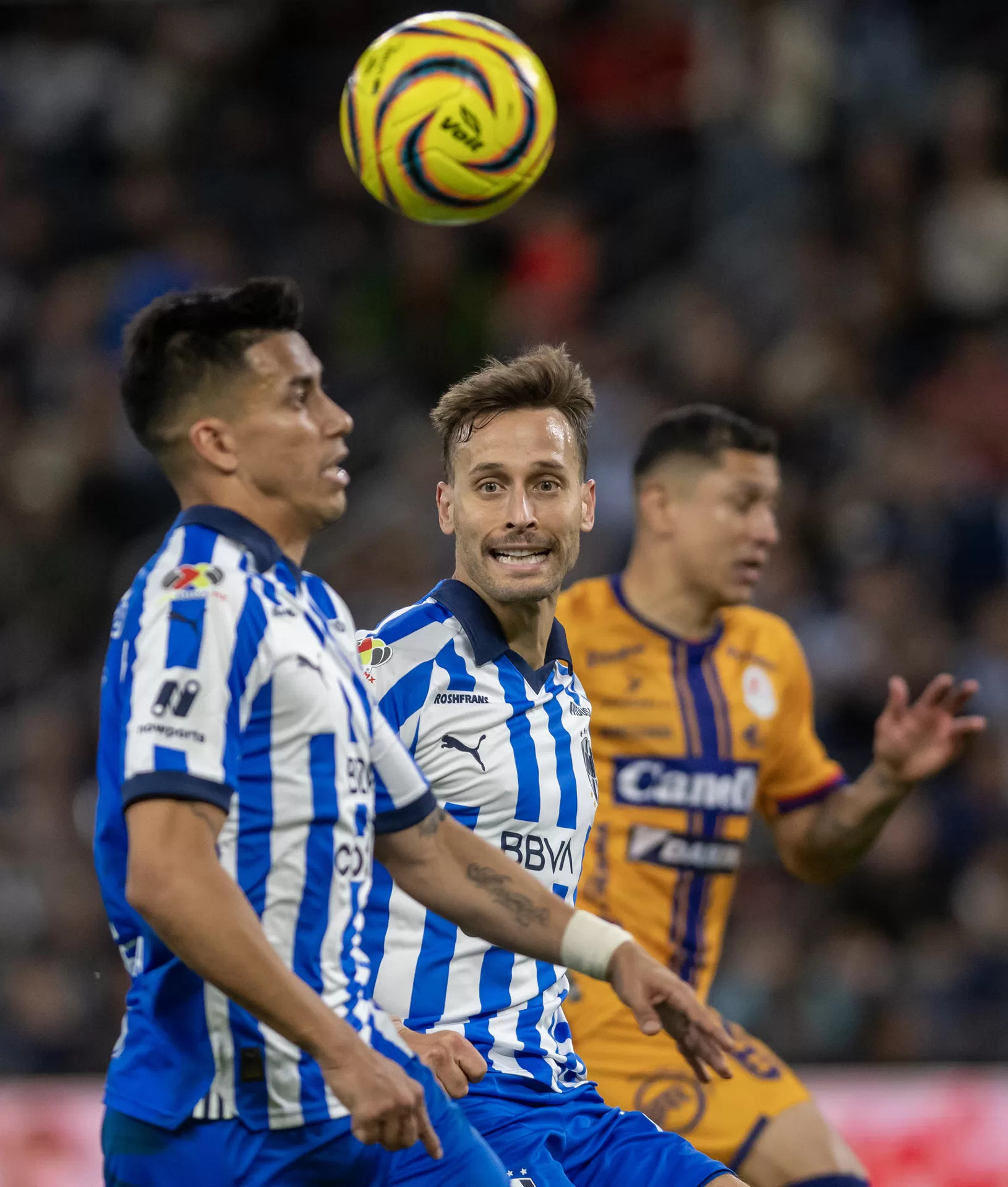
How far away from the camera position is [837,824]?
5316 mm

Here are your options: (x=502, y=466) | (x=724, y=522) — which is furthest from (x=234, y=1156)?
(x=724, y=522)

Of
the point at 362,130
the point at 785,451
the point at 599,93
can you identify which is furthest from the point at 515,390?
the point at 599,93

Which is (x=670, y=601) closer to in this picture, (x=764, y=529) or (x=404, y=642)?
(x=764, y=529)

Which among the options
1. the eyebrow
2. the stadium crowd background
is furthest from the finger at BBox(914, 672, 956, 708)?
the stadium crowd background

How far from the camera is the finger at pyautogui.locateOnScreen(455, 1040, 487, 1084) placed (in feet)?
11.2

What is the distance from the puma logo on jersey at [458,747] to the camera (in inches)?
146

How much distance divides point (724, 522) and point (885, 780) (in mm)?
916

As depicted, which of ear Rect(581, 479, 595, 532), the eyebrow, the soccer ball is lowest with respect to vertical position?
ear Rect(581, 479, 595, 532)

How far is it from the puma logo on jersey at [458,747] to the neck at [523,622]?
0.30 meters

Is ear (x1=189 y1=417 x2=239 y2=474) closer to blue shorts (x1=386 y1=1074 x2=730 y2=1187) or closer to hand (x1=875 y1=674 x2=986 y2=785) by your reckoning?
blue shorts (x1=386 y1=1074 x2=730 y2=1187)

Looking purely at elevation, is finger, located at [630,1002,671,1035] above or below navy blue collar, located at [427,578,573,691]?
below

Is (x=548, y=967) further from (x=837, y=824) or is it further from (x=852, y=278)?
(x=852, y=278)

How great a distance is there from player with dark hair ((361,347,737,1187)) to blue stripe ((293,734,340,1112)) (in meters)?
0.68

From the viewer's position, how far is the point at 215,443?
2992 mm
